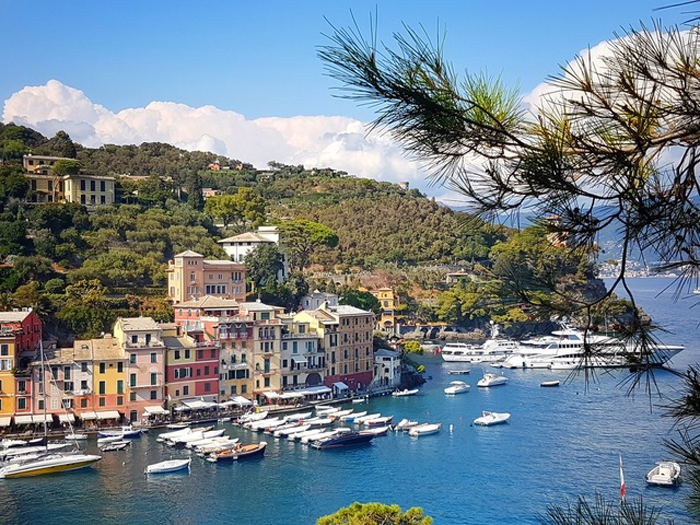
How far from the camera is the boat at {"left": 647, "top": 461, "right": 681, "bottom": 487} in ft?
52.3

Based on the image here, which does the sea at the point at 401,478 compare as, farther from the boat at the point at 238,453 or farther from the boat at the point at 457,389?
the boat at the point at 457,389

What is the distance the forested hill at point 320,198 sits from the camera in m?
44.7

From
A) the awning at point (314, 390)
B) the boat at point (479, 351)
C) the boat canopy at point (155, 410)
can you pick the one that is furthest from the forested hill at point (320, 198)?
the boat canopy at point (155, 410)

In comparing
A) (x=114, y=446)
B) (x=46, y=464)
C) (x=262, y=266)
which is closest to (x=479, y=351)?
(x=262, y=266)

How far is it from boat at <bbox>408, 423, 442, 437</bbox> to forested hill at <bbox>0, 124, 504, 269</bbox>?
66.4ft

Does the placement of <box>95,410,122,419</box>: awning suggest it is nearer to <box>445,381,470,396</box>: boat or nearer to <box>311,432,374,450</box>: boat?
<box>311,432,374,450</box>: boat

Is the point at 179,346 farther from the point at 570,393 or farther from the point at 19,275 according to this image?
the point at 570,393

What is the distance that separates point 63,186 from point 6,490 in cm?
2175

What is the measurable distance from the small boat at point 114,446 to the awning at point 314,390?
6927mm

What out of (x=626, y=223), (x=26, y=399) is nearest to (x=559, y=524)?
(x=626, y=223)

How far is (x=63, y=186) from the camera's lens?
117 ft

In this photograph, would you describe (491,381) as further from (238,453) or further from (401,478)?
(238,453)

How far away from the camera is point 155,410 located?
2208 cm

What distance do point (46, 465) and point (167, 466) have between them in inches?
99.1
